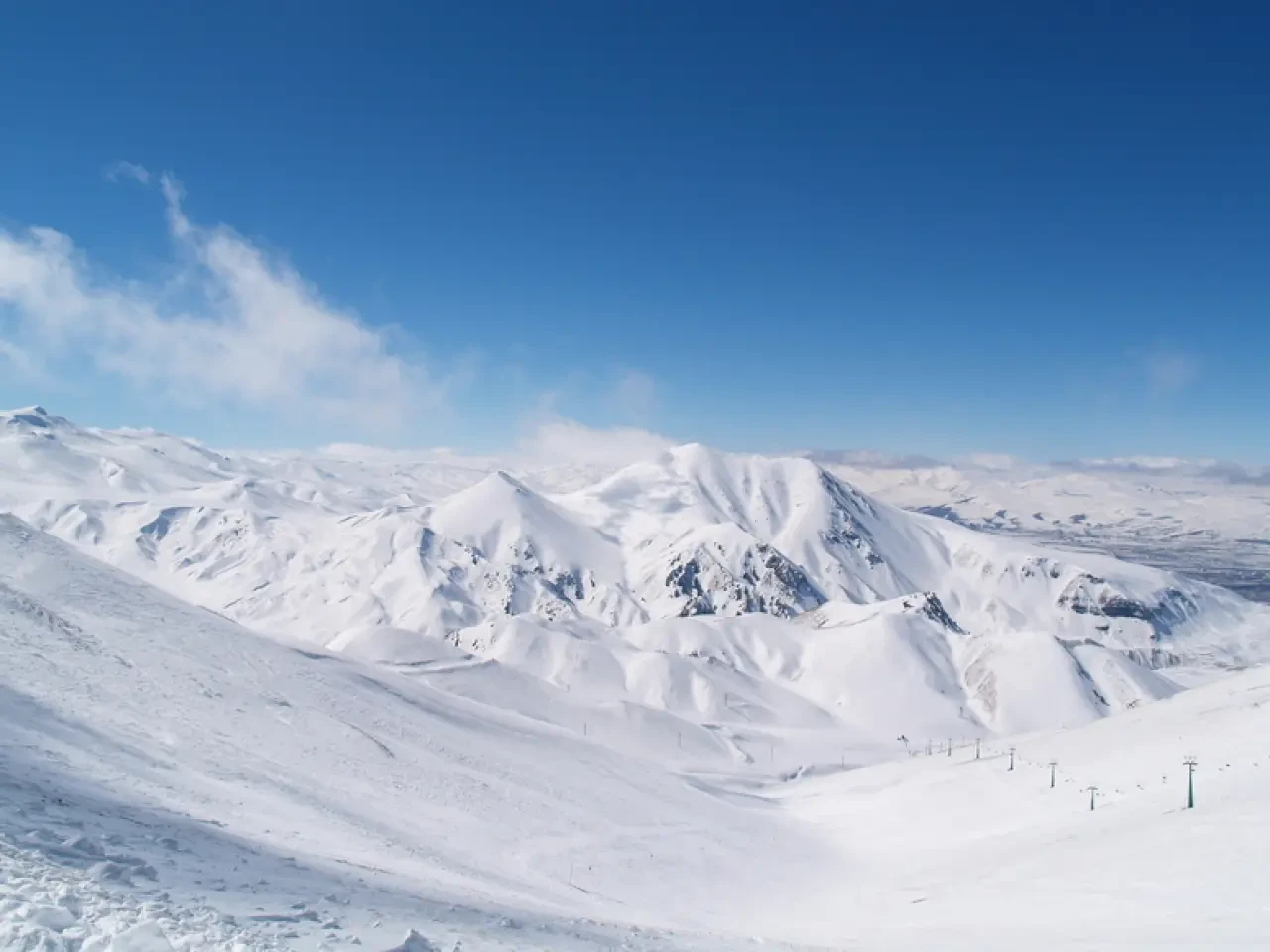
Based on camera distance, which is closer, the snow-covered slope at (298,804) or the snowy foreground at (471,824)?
the snow-covered slope at (298,804)

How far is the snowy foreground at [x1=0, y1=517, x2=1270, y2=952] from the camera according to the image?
1830 centimetres

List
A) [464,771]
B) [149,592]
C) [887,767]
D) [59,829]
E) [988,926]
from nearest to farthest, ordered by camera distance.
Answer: [59,829]
[988,926]
[464,771]
[149,592]
[887,767]

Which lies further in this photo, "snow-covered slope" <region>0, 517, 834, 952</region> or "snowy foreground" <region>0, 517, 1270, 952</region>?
"snowy foreground" <region>0, 517, 1270, 952</region>

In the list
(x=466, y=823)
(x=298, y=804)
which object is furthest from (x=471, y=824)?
(x=298, y=804)

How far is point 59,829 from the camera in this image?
18344 mm

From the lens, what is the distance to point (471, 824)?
4441 centimetres

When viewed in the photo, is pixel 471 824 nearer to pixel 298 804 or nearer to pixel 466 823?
pixel 466 823

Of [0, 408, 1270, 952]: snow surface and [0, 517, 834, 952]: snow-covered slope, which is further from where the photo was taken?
[0, 408, 1270, 952]: snow surface

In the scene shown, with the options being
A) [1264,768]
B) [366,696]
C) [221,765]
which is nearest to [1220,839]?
[1264,768]

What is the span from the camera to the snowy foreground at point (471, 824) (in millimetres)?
18297

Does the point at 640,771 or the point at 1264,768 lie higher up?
the point at 1264,768

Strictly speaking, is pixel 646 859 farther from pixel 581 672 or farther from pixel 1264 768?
pixel 581 672

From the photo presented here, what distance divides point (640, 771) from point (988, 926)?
4704 centimetres

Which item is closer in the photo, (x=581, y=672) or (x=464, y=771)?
(x=464, y=771)
